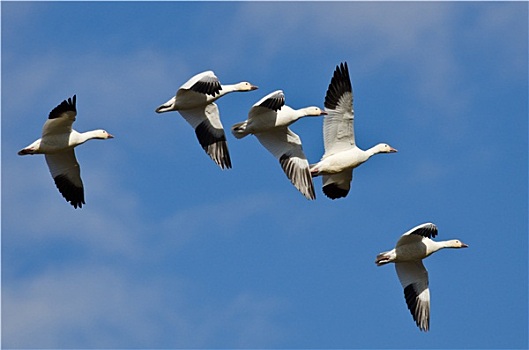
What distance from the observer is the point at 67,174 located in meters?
32.2

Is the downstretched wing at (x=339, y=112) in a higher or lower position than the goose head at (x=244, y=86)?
lower

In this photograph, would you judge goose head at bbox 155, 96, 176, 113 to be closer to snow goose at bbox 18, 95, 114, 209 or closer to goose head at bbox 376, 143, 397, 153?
snow goose at bbox 18, 95, 114, 209

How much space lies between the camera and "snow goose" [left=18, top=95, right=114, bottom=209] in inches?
1199

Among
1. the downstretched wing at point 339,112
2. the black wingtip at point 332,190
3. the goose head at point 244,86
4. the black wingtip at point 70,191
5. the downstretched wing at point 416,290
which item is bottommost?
the downstretched wing at point 416,290

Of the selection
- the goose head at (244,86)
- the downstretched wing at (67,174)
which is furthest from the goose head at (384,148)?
the downstretched wing at (67,174)

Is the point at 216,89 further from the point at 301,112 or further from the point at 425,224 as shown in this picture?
the point at 425,224

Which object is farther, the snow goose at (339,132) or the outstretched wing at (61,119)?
the snow goose at (339,132)

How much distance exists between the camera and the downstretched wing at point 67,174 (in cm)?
3198

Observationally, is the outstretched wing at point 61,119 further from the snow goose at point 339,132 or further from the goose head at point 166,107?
the snow goose at point 339,132

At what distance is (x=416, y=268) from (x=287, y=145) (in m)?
3.39

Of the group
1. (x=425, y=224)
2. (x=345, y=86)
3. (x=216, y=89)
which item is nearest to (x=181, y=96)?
(x=216, y=89)

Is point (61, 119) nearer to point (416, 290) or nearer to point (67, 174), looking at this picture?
point (67, 174)

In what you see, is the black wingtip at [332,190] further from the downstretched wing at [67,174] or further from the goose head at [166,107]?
the downstretched wing at [67,174]

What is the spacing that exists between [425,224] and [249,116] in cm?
389
